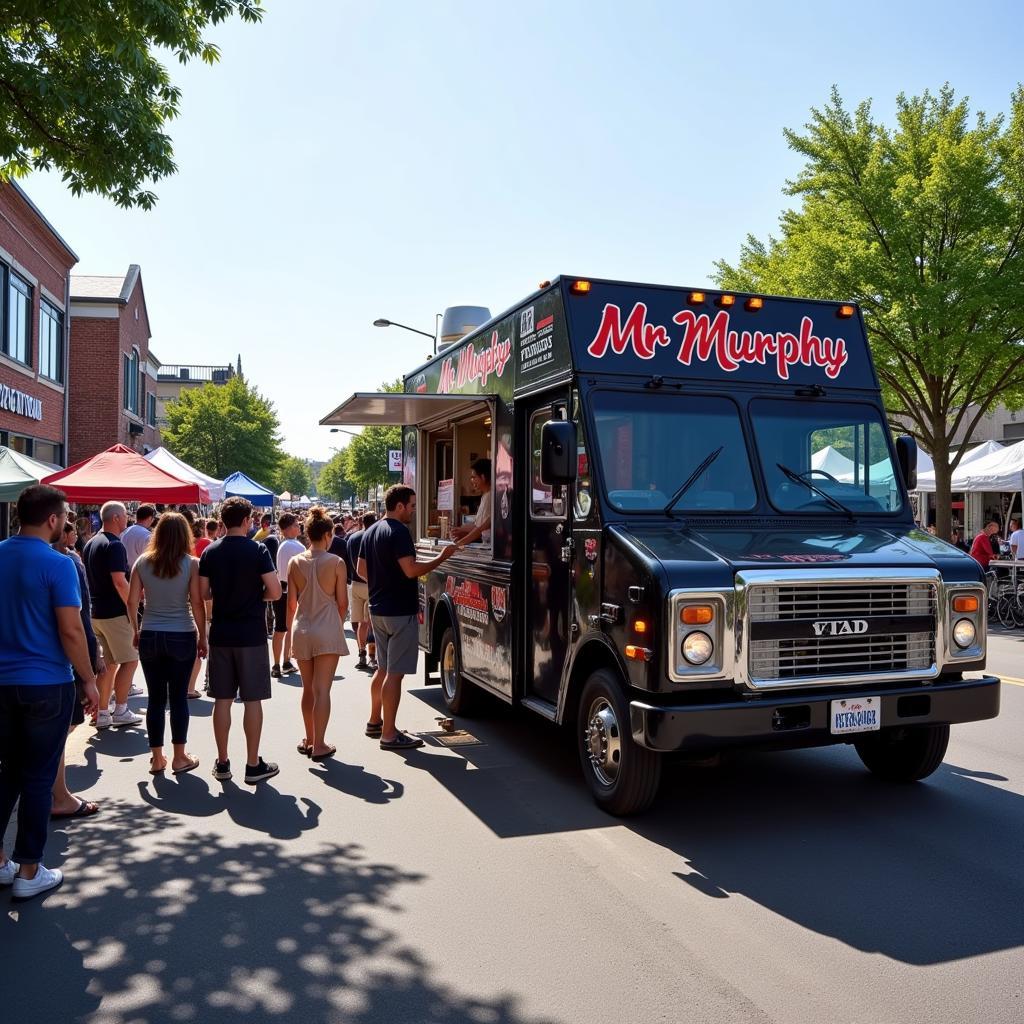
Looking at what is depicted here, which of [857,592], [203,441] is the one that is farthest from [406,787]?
[203,441]

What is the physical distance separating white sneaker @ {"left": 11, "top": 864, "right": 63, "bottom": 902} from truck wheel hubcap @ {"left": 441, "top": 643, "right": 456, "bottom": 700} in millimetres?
4352

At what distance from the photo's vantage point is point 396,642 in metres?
7.59

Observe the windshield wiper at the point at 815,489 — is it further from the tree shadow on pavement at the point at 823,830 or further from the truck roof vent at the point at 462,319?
the truck roof vent at the point at 462,319

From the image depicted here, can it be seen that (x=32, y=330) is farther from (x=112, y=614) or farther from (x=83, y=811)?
(x=83, y=811)

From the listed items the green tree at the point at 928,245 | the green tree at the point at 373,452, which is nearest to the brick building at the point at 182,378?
the green tree at the point at 373,452

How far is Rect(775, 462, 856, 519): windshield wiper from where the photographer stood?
6203 millimetres

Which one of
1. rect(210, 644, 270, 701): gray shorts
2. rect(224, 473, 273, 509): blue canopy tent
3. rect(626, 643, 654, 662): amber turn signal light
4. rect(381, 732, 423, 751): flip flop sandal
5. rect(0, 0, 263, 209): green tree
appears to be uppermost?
rect(0, 0, 263, 209): green tree

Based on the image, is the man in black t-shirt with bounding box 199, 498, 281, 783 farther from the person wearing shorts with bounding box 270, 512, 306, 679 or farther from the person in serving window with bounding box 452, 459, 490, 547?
the person wearing shorts with bounding box 270, 512, 306, 679

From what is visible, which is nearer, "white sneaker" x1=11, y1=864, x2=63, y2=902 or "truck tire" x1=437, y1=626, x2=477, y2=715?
"white sneaker" x1=11, y1=864, x2=63, y2=902

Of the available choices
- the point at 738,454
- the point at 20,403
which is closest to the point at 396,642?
the point at 738,454

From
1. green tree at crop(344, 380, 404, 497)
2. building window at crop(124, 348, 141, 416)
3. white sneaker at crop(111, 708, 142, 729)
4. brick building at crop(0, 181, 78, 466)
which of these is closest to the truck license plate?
white sneaker at crop(111, 708, 142, 729)

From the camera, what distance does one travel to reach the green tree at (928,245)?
18.8 meters

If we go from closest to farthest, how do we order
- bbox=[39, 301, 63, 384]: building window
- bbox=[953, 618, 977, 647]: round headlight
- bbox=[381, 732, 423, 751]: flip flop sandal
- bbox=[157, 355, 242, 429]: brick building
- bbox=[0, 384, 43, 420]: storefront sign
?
bbox=[953, 618, 977, 647]: round headlight < bbox=[381, 732, 423, 751]: flip flop sandal < bbox=[0, 384, 43, 420]: storefront sign < bbox=[39, 301, 63, 384]: building window < bbox=[157, 355, 242, 429]: brick building

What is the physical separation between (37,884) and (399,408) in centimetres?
550
